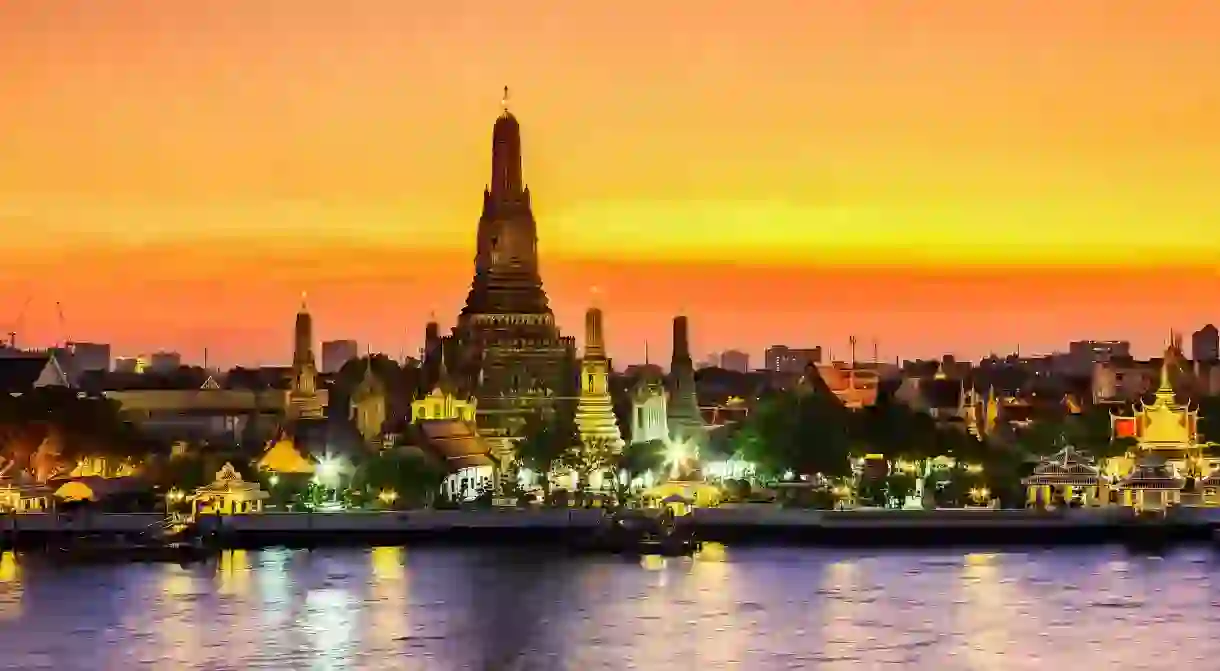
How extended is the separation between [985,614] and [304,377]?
3420 cm

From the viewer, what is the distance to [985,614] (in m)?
45.2

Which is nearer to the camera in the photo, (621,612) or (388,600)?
(621,612)

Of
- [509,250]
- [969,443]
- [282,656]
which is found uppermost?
[509,250]

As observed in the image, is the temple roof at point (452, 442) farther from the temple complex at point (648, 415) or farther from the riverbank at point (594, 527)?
the riverbank at point (594, 527)

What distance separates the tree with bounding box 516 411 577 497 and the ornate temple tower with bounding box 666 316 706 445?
13.2ft

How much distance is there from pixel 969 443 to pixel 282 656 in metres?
33.1

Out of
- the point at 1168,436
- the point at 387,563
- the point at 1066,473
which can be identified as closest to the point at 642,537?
the point at 387,563

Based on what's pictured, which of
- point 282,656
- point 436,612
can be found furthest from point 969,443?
point 282,656

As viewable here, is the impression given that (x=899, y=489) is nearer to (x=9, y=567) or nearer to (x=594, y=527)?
(x=594, y=527)

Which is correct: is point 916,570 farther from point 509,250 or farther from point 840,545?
point 509,250

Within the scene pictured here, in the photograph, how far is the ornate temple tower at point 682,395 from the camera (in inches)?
3004

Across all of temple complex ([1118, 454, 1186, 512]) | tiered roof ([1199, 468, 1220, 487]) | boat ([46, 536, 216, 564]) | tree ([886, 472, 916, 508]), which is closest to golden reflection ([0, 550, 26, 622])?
boat ([46, 536, 216, 564])

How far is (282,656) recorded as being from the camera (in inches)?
1608

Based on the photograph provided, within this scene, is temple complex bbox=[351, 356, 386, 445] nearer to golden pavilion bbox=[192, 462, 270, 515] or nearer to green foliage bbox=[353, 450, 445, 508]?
green foliage bbox=[353, 450, 445, 508]
